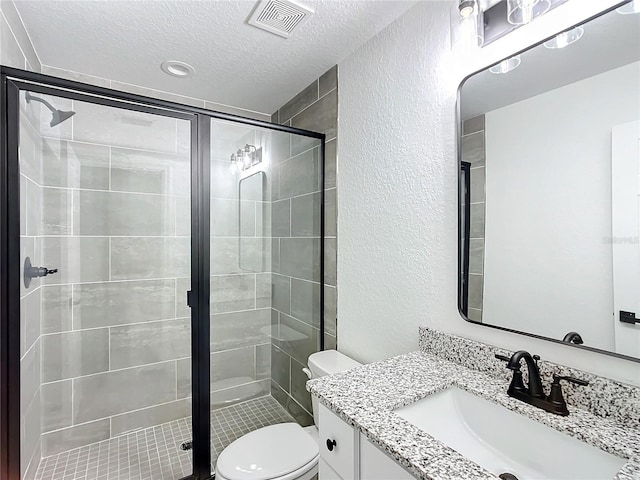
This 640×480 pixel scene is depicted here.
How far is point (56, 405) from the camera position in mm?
1687

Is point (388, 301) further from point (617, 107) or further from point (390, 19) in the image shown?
point (390, 19)

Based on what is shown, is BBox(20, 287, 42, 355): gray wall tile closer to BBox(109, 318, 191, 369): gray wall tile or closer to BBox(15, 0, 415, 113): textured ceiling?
BBox(109, 318, 191, 369): gray wall tile

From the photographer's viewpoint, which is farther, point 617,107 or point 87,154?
point 87,154

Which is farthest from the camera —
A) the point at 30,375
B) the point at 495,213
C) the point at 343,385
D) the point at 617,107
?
the point at 30,375

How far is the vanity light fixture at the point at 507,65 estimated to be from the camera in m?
1.06

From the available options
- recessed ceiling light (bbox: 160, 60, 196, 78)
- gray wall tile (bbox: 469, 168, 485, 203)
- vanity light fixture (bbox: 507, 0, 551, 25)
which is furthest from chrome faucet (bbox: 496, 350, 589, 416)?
recessed ceiling light (bbox: 160, 60, 196, 78)

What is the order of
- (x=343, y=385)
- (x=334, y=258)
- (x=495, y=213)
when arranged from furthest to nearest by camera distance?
(x=334, y=258)
(x=495, y=213)
(x=343, y=385)

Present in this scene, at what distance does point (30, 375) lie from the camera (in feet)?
4.88

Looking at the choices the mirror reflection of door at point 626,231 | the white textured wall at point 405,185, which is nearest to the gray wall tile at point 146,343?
the white textured wall at point 405,185

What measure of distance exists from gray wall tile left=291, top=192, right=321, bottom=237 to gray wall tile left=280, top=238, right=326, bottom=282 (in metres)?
0.05

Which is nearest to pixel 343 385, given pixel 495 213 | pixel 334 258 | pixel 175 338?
pixel 495 213

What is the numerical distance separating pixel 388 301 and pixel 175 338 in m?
1.17

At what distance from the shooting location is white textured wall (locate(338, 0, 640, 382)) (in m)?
1.20

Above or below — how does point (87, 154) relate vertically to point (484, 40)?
below
